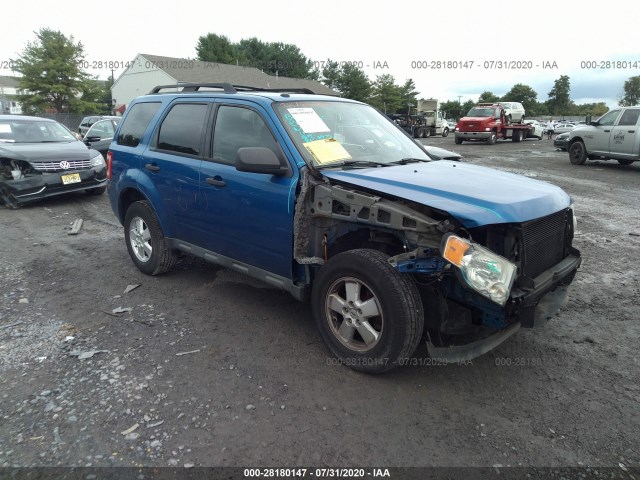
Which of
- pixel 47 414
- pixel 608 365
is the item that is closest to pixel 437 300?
pixel 608 365

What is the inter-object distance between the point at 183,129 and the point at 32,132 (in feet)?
22.8

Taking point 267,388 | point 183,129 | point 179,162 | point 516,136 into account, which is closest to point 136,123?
point 183,129

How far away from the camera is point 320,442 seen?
254 cm

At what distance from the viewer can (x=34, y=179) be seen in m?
8.33

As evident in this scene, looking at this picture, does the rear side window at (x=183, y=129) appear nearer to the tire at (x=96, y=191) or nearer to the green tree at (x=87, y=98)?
the tire at (x=96, y=191)

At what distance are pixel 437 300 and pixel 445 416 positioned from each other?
2.36 ft

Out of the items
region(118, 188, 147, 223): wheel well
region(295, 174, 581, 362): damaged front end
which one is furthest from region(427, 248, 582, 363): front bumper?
region(118, 188, 147, 223): wheel well

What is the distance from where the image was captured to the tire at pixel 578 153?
1520 centimetres

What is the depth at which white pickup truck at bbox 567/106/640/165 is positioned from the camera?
13.3 m

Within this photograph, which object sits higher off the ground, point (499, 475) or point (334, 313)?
point (334, 313)

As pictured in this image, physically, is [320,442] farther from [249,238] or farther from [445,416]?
[249,238]

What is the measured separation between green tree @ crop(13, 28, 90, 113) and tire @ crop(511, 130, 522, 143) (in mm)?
35170

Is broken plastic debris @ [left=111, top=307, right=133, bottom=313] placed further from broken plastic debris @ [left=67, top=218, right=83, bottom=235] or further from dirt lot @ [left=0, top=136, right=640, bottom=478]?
broken plastic debris @ [left=67, top=218, right=83, bottom=235]

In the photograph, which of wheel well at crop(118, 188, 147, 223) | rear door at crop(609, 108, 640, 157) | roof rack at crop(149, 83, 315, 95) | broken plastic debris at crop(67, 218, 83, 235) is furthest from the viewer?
rear door at crop(609, 108, 640, 157)
